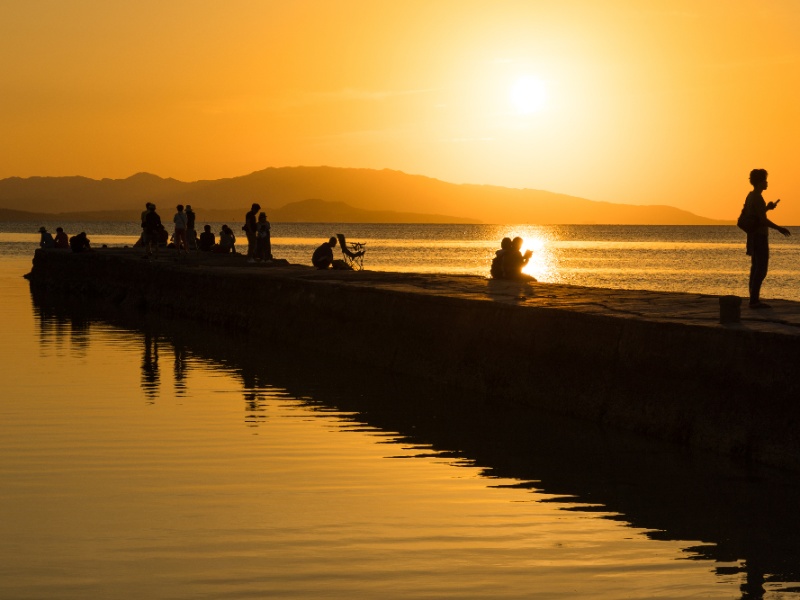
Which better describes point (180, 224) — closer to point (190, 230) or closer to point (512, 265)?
point (190, 230)

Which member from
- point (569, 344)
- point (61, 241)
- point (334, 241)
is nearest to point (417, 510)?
point (569, 344)

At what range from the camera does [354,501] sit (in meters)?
9.08

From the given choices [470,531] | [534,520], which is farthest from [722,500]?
[470,531]

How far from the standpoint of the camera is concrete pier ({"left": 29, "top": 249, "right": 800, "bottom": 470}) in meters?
11.1

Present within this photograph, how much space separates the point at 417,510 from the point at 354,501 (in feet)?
1.71

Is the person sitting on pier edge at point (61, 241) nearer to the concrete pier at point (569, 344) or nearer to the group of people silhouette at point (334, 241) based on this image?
the group of people silhouette at point (334, 241)

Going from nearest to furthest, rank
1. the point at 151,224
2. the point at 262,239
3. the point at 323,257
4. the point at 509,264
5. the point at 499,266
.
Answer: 1. the point at 509,264
2. the point at 499,266
3. the point at 323,257
4. the point at 262,239
5. the point at 151,224

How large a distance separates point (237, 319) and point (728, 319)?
14846 millimetres

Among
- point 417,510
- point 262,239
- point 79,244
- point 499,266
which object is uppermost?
point 262,239

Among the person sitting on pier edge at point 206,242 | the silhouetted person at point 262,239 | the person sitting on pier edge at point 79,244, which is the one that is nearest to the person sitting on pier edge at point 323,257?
the silhouetted person at point 262,239

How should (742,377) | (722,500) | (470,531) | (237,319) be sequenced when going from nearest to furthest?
(470,531) < (722,500) < (742,377) < (237,319)

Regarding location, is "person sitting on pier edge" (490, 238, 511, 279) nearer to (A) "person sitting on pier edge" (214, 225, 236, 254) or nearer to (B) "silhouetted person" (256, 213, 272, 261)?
(B) "silhouetted person" (256, 213, 272, 261)

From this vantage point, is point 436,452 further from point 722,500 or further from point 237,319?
point 237,319

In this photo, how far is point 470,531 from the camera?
8219mm
